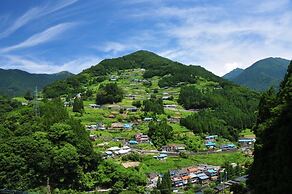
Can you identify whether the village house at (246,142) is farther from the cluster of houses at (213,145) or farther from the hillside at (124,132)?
the cluster of houses at (213,145)

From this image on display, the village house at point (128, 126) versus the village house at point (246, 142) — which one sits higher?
the village house at point (128, 126)

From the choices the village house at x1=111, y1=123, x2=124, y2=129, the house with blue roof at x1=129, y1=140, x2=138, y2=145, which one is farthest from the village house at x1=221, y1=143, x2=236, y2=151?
the village house at x1=111, y1=123, x2=124, y2=129

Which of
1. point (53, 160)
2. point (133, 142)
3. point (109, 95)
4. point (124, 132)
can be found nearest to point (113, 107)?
point (109, 95)

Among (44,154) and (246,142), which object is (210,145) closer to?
(246,142)

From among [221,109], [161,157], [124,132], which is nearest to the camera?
[161,157]

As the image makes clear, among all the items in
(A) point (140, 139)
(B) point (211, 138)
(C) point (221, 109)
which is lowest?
(B) point (211, 138)

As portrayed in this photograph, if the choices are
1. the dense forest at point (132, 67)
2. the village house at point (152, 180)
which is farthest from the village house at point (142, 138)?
the dense forest at point (132, 67)

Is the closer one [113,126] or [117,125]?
[113,126]

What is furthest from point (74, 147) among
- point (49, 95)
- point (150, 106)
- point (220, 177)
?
point (49, 95)

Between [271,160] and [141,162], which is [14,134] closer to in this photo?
[141,162]

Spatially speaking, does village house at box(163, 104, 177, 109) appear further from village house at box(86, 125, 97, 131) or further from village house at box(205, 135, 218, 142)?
village house at box(86, 125, 97, 131)
